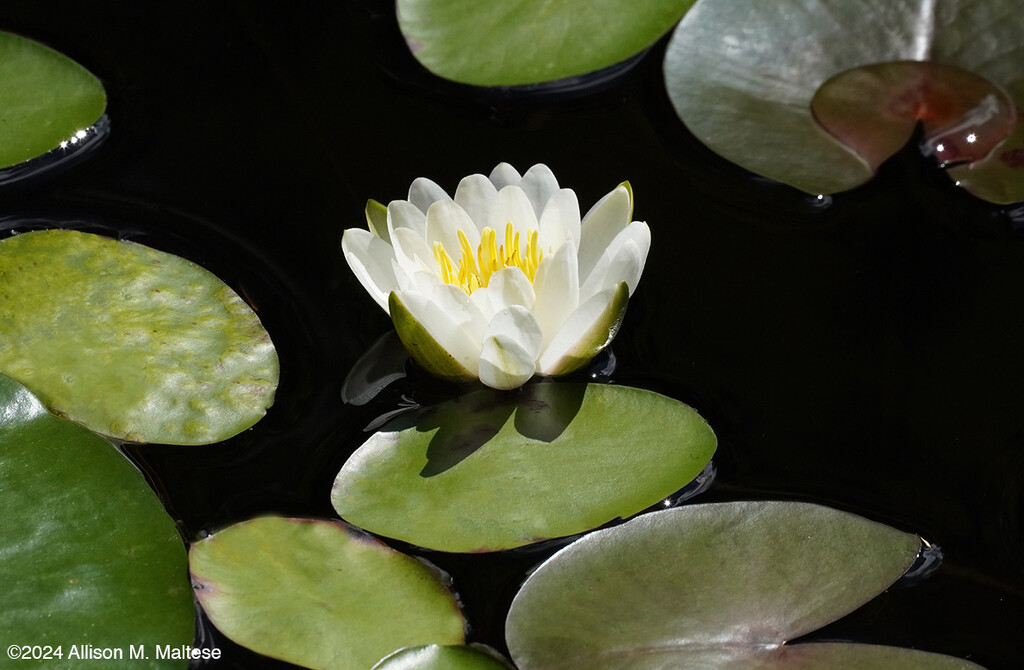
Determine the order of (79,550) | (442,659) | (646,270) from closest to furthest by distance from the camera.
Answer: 1. (442,659)
2. (79,550)
3. (646,270)

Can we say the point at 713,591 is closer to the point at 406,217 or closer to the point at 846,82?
the point at 406,217

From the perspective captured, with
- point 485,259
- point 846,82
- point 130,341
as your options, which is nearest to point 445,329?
point 485,259

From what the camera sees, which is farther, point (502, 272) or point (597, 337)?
point (597, 337)

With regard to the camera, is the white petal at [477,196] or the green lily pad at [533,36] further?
the green lily pad at [533,36]

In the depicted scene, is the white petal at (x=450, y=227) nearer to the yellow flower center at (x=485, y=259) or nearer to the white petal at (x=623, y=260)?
the yellow flower center at (x=485, y=259)

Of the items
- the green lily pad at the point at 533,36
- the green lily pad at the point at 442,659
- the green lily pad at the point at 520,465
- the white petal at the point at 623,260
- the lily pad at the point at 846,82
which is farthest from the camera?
the green lily pad at the point at 533,36

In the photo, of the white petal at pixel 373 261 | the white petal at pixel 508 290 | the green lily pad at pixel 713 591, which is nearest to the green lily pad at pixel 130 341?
the white petal at pixel 373 261
